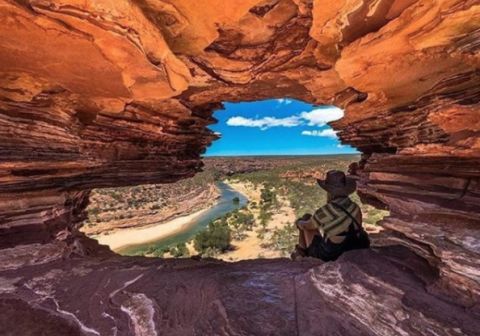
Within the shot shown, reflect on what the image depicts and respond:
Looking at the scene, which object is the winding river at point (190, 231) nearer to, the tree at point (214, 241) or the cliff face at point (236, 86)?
the tree at point (214, 241)

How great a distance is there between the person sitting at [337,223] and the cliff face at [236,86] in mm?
526

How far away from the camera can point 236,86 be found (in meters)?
6.79

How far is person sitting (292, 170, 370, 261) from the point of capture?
17.6ft

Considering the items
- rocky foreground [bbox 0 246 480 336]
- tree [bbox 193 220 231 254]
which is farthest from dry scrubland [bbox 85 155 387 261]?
rocky foreground [bbox 0 246 480 336]

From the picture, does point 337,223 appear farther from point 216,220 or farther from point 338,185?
point 216,220

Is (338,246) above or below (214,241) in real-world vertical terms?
above

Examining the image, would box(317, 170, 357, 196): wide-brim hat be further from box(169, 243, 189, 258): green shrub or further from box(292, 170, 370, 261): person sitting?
box(169, 243, 189, 258): green shrub

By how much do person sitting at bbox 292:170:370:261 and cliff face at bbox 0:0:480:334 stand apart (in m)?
0.53

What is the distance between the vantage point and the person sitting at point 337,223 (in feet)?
17.6

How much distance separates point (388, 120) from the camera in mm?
7215

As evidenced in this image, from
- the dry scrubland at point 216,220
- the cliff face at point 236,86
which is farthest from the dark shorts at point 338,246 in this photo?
the dry scrubland at point 216,220

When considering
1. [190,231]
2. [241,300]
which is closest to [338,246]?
[241,300]

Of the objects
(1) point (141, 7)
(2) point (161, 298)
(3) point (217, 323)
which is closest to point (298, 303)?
(3) point (217, 323)

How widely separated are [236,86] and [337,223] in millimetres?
3469
